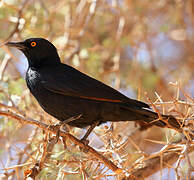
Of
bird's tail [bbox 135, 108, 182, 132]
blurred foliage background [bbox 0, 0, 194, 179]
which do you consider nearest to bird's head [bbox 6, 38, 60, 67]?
blurred foliage background [bbox 0, 0, 194, 179]

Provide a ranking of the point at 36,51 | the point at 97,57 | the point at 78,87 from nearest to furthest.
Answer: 1. the point at 78,87
2. the point at 36,51
3. the point at 97,57

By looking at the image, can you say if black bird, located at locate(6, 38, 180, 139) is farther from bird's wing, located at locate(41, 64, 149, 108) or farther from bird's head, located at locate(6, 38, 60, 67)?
bird's head, located at locate(6, 38, 60, 67)

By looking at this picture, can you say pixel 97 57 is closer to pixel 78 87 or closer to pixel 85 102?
pixel 78 87

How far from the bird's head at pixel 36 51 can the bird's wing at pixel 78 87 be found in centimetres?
32

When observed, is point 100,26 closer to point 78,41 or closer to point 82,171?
point 78,41

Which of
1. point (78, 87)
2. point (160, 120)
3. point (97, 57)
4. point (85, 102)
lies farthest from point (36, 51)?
point (160, 120)

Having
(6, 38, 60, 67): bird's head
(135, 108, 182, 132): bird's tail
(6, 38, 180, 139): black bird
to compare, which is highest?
(6, 38, 60, 67): bird's head

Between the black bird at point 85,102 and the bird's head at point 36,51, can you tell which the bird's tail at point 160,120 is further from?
the bird's head at point 36,51

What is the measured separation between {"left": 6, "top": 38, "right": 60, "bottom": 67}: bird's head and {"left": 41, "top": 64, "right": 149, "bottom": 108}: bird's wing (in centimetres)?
32

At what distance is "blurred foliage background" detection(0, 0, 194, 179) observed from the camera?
15.7ft

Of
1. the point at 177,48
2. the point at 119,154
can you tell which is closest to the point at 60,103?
the point at 119,154

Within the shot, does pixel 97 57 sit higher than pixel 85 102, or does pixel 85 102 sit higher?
pixel 97 57

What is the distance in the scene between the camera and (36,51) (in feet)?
16.8

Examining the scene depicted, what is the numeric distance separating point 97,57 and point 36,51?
5.22 ft
